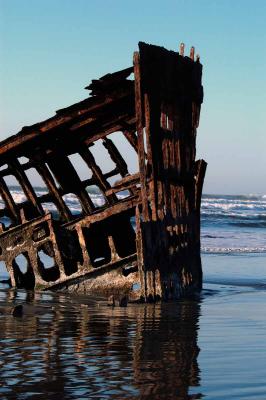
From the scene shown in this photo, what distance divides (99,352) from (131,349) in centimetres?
32

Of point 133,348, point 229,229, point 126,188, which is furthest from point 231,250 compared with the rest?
point 133,348

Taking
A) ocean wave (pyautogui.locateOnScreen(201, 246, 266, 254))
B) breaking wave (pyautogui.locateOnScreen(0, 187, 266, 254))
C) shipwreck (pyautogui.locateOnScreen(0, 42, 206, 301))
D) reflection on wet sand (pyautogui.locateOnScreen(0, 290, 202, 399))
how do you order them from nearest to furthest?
reflection on wet sand (pyautogui.locateOnScreen(0, 290, 202, 399)), shipwreck (pyautogui.locateOnScreen(0, 42, 206, 301)), ocean wave (pyautogui.locateOnScreen(201, 246, 266, 254)), breaking wave (pyautogui.locateOnScreen(0, 187, 266, 254))

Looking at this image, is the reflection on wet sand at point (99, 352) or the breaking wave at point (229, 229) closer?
the reflection on wet sand at point (99, 352)

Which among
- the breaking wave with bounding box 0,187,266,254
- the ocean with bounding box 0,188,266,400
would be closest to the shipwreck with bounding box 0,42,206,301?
the ocean with bounding box 0,188,266,400

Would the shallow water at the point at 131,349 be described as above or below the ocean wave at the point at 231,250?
below

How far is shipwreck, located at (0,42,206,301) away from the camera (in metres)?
10.6

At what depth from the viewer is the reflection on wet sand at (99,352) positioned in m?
5.49

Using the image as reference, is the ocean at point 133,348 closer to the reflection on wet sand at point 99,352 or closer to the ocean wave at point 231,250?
the reflection on wet sand at point 99,352

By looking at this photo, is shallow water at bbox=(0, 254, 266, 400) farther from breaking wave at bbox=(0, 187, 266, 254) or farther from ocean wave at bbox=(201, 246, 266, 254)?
breaking wave at bbox=(0, 187, 266, 254)

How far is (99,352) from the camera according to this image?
6.82m

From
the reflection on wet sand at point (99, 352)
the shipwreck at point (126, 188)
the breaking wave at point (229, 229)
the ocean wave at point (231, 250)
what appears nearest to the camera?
the reflection on wet sand at point (99, 352)

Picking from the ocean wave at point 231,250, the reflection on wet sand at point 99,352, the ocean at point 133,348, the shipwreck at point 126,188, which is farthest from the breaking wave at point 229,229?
the reflection on wet sand at point 99,352

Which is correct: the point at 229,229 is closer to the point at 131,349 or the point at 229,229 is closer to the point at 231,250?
the point at 231,250

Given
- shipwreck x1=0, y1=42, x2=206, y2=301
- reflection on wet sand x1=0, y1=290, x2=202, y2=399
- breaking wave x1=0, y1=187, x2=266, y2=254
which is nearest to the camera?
reflection on wet sand x1=0, y1=290, x2=202, y2=399
